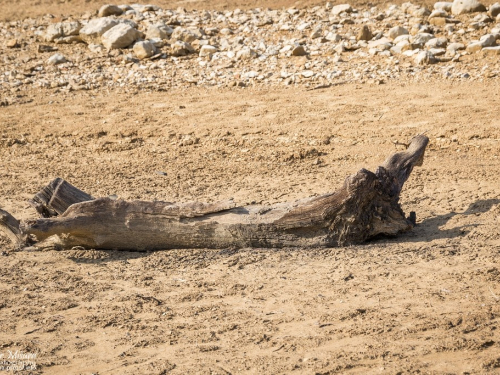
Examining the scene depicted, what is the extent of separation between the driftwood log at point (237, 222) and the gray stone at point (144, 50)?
226 inches

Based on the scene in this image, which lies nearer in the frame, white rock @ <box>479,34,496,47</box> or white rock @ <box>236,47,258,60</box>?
white rock @ <box>479,34,496,47</box>

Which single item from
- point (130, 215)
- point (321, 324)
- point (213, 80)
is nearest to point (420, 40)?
point (213, 80)

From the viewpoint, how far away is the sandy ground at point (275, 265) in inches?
152

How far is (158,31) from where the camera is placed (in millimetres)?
11078

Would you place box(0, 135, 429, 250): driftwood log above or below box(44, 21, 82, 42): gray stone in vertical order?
below

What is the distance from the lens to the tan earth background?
3.87 metres

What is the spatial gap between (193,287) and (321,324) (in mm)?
984

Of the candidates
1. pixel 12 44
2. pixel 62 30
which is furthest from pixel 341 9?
pixel 12 44

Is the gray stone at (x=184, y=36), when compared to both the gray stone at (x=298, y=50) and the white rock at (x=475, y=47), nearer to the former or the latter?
the gray stone at (x=298, y=50)

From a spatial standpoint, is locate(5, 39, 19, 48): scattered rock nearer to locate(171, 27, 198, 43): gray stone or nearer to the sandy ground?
locate(171, 27, 198, 43): gray stone

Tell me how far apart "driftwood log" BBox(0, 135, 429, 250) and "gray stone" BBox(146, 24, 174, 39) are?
632 cm

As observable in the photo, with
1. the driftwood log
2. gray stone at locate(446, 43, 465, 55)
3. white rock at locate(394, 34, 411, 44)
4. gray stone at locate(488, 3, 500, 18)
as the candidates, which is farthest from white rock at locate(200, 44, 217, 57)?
the driftwood log

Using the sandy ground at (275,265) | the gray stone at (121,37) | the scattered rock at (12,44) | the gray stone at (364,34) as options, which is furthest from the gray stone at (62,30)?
the gray stone at (364,34)

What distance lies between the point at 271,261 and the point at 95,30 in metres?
7.62
